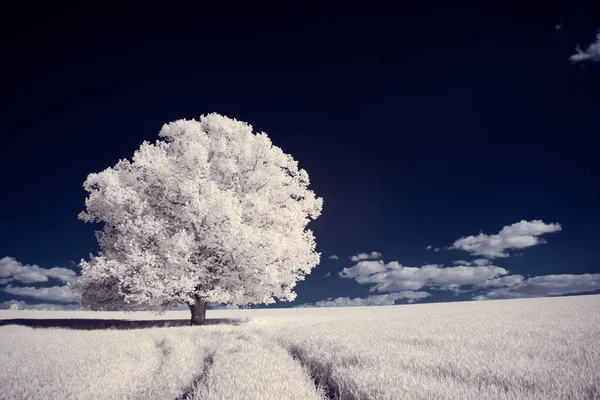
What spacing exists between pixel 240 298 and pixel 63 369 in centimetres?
1331

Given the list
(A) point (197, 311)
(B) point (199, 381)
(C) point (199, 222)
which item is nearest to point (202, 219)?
(C) point (199, 222)

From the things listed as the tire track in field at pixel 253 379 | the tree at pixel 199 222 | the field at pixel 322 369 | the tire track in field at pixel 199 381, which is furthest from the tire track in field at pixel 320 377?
the tree at pixel 199 222

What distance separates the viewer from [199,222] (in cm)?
2094

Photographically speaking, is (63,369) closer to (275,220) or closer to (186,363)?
→ (186,363)

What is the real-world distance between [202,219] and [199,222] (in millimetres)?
487

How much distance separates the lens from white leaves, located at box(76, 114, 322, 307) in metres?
19.8

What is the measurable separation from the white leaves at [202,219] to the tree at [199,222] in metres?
0.06

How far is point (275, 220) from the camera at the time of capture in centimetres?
2214

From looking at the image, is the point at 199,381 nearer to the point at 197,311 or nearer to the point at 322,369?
the point at 322,369

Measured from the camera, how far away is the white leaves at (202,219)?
65.1ft

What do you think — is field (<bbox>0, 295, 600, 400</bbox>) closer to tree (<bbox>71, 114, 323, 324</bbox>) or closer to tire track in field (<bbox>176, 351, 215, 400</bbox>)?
tire track in field (<bbox>176, 351, 215, 400</bbox>)

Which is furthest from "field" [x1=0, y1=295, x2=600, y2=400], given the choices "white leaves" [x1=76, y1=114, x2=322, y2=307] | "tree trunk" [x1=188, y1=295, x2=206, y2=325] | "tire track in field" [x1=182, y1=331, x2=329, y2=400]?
"tree trunk" [x1=188, y1=295, x2=206, y2=325]

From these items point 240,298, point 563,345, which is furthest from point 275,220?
point 563,345

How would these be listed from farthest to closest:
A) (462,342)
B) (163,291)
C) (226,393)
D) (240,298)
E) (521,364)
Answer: (240,298) → (163,291) → (462,342) → (521,364) → (226,393)
